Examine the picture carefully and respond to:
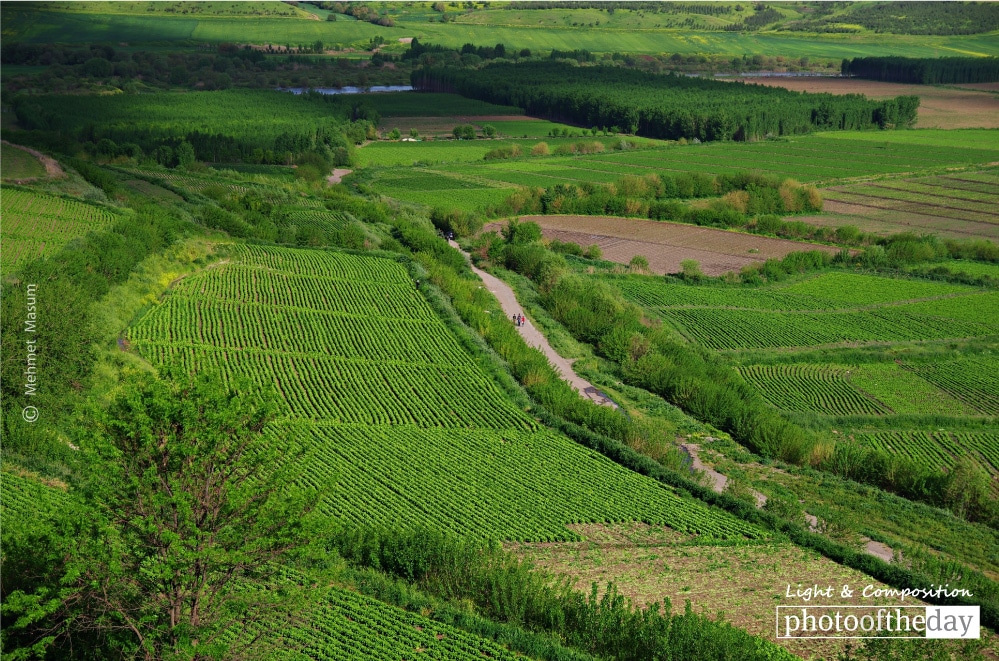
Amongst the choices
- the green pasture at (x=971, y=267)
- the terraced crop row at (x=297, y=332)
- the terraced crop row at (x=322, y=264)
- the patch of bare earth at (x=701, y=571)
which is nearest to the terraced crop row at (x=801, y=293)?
the green pasture at (x=971, y=267)

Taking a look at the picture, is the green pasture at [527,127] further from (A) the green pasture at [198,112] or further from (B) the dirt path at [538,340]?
(B) the dirt path at [538,340]

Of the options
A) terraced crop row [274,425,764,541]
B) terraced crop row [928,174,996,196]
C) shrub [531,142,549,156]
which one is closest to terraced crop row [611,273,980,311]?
terraced crop row [274,425,764,541]

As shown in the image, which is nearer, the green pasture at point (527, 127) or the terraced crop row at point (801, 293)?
the terraced crop row at point (801, 293)

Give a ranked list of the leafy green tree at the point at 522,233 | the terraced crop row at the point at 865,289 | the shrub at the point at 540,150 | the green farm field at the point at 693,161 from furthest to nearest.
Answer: the shrub at the point at 540,150, the green farm field at the point at 693,161, the leafy green tree at the point at 522,233, the terraced crop row at the point at 865,289

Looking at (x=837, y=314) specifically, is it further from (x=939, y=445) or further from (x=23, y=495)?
(x=23, y=495)

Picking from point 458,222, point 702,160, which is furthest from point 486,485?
point 702,160

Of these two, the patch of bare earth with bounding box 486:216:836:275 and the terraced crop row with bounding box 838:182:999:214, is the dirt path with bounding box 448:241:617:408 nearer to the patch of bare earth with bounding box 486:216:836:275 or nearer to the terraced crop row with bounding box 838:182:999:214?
the patch of bare earth with bounding box 486:216:836:275
